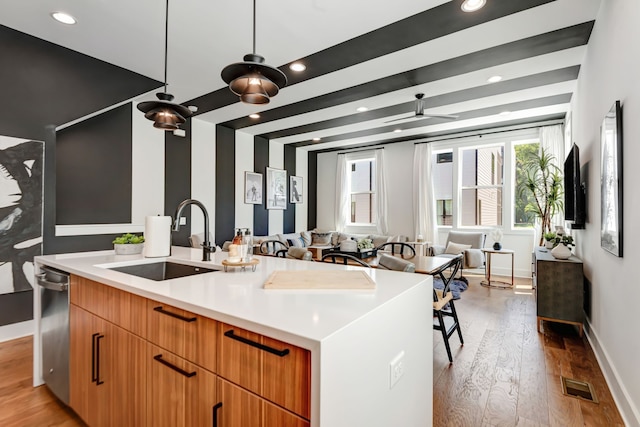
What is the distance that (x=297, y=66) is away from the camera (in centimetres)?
347

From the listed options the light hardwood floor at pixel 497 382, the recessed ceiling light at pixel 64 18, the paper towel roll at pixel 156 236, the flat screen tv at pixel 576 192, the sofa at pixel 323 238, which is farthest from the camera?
the sofa at pixel 323 238

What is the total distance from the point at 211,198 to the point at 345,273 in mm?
4745

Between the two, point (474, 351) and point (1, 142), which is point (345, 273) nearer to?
point (474, 351)

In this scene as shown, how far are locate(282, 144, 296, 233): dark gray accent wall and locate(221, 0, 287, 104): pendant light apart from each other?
558cm

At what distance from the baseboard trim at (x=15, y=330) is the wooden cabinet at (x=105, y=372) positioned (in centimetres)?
203

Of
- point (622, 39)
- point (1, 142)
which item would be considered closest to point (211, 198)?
point (1, 142)

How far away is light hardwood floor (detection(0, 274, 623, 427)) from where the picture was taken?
6.25ft

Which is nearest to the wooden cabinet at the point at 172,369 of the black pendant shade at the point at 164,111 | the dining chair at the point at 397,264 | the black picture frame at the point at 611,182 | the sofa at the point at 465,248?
the black pendant shade at the point at 164,111

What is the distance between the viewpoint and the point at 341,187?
25.8 ft

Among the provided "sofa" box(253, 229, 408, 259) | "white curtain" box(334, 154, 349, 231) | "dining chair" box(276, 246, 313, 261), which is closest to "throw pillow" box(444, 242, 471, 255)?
"sofa" box(253, 229, 408, 259)

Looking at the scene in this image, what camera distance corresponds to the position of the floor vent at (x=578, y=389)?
6.90 ft

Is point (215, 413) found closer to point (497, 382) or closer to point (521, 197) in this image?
point (497, 382)

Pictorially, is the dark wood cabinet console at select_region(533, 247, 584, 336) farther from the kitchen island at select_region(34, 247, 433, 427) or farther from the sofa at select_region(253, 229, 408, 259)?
the sofa at select_region(253, 229, 408, 259)

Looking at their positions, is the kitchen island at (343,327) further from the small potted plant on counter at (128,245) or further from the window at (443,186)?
the window at (443,186)
